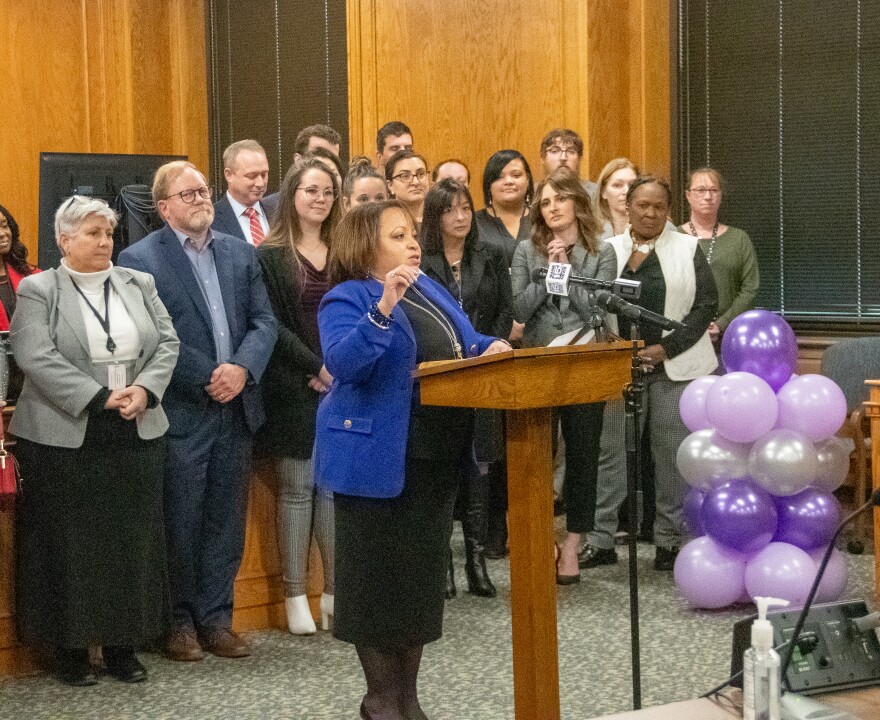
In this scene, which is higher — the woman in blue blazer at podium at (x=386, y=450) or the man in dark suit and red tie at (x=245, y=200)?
the man in dark suit and red tie at (x=245, y=200)

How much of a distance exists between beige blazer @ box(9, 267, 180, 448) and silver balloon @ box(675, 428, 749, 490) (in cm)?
179

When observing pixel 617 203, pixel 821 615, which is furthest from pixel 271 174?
pixel 821 615

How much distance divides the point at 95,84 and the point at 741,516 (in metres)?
5.19

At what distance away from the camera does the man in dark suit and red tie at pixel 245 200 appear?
508 centimetres

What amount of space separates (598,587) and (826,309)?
7.00ft

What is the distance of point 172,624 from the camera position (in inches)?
161

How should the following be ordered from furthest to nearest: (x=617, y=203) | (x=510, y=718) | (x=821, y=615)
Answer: (x=617, y=203), (x=510, y=718), (x=821, y=615)

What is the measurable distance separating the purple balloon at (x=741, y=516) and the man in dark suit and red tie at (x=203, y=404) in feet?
5.09

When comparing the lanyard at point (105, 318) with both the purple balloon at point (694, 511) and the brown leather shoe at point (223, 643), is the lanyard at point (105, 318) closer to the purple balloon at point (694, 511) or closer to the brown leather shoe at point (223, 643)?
the brown leather shoe at point (223, 643)

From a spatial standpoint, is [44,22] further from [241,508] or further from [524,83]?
[241,508]

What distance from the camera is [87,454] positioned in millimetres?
3793

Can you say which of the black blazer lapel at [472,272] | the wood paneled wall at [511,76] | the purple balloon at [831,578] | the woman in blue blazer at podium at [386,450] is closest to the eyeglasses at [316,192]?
the black blazer lapel at [472,272]

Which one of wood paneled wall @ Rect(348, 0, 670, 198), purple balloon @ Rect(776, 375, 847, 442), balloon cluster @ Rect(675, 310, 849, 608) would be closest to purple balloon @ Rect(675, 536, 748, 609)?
balloon cluster @ Rect(675, 310, 849, 608)

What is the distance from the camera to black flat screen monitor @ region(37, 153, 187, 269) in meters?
5.70
